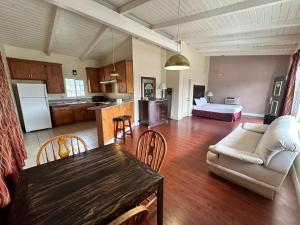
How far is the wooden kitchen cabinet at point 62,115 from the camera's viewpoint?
16.3 feet

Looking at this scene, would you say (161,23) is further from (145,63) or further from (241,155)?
(241,155)

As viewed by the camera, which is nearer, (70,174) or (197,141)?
(70,174)

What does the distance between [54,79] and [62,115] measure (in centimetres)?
142

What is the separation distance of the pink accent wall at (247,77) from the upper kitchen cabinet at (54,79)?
7.64 meters

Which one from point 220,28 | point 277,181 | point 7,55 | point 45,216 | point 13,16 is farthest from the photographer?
point 7,55

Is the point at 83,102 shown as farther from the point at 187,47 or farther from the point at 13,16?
the point at 187,47

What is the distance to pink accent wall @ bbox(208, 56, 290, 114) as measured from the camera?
621 cm

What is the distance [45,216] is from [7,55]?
19.0 feet

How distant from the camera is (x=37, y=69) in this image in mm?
4660

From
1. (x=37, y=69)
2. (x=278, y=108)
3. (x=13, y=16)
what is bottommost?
(x=278, y=108)

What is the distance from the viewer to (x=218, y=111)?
5.89 metres

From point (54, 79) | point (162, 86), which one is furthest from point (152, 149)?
point (54, 79)

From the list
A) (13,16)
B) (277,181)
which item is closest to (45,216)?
(277,181)

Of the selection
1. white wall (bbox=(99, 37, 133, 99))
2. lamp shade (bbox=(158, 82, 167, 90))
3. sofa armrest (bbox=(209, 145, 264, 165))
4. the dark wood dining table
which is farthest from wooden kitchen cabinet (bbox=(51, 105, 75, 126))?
sofa armrest (bbox=(209, 145, 264, 165))
